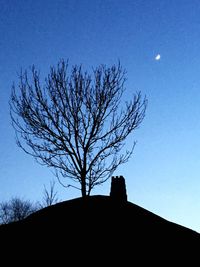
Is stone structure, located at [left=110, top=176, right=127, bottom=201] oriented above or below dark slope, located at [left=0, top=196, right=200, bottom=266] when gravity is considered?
above

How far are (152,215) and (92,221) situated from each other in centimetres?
85

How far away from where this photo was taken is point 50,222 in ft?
12.0

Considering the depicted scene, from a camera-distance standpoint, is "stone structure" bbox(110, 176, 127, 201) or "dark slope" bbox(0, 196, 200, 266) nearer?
"dark slope" bbox(0, 196, 200, 266)

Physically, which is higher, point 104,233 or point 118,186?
point 118,186

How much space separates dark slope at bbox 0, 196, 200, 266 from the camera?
3246 millimetres

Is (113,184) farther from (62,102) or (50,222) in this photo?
(62,102)

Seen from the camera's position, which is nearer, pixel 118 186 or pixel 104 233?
pixel 104 233

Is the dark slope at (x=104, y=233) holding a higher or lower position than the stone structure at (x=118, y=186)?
lower

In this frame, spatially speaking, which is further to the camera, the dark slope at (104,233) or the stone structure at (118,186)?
the stone structure at (118,186)

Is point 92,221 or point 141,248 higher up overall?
point 92,221

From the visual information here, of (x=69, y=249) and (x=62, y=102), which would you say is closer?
(x=69, y=249)

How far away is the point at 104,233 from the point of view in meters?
3.41

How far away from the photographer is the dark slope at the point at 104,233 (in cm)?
325

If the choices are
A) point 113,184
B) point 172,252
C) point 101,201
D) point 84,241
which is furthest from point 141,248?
point 113,184
